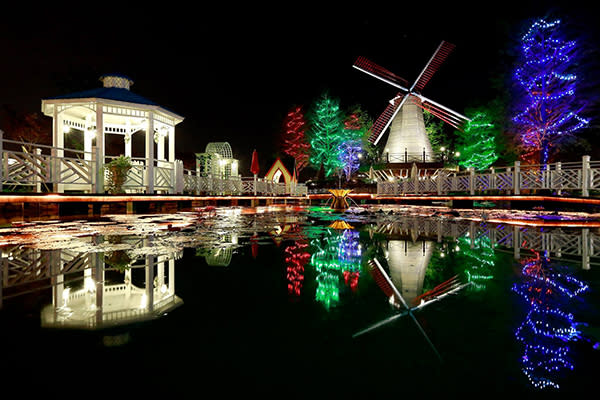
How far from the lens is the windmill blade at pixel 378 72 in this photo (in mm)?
37656

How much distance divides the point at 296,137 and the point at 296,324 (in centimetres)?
4598

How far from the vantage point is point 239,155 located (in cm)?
4575

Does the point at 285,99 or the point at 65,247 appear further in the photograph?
the point at 285,99

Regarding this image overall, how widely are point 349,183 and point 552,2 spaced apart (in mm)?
21694

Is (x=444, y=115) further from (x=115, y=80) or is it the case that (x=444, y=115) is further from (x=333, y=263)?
(x=333, y=263)

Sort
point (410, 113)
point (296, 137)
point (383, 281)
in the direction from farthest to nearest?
point (296, 137) < point (410, 113) < point (383, 281)

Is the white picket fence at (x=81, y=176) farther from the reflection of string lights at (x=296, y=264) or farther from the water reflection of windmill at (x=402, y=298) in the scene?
the water reflection of windmill at (x=402, y=298)

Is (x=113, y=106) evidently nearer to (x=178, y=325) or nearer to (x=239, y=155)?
(x=178, y=325)

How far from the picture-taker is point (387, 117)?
38281 mm

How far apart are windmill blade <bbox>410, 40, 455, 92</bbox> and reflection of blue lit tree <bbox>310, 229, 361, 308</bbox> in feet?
120

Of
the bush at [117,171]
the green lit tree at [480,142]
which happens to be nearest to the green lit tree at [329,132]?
the green lit tree at [480,142]

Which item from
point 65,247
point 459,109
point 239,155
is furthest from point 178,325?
point 459,109

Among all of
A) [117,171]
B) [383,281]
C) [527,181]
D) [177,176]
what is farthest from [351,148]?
[383,281]

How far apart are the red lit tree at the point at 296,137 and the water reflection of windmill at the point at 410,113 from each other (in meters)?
11.6
